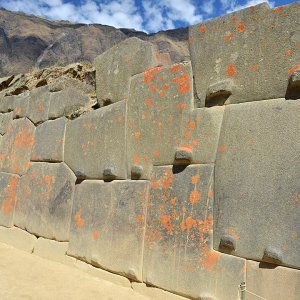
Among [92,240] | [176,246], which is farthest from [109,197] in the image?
[176,246]

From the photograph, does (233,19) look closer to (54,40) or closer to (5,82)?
(5,82)

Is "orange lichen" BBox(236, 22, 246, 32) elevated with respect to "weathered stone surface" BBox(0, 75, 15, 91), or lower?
lower

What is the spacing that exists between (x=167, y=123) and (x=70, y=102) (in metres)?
1.36

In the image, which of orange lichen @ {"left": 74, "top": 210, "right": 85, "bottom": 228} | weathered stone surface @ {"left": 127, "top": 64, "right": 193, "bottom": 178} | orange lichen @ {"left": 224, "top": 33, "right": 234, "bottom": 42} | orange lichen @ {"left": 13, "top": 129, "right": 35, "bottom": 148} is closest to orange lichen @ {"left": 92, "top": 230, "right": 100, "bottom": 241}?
orange lichen @ {"left": 74, "top": 210, "right": 85, "bottom": 228}

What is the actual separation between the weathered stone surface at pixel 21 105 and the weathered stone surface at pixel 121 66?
1.31 metres

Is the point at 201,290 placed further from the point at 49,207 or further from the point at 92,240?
the point at 49,207

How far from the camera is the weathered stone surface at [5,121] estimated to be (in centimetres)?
435

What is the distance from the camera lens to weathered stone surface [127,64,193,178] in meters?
2.33

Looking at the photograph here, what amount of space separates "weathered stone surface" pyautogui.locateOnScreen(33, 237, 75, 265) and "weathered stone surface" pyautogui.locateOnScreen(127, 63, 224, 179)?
0.95 metres

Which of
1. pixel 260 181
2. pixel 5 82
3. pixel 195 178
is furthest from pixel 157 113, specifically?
pixel 5 82

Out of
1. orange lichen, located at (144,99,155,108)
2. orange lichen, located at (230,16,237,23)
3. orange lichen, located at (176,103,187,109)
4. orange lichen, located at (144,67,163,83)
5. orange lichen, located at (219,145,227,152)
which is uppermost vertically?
orange lichen, located at (230,16,237,23)

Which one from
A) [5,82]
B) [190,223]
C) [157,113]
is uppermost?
[5,82]

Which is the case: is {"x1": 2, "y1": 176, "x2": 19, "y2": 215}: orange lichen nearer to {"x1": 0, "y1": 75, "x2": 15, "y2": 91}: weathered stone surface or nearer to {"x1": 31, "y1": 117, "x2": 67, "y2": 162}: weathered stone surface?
{"x1": 31, "y1": 117, "x2": 67, "y2": 162}: weathered stone surface

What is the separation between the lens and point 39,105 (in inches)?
151
